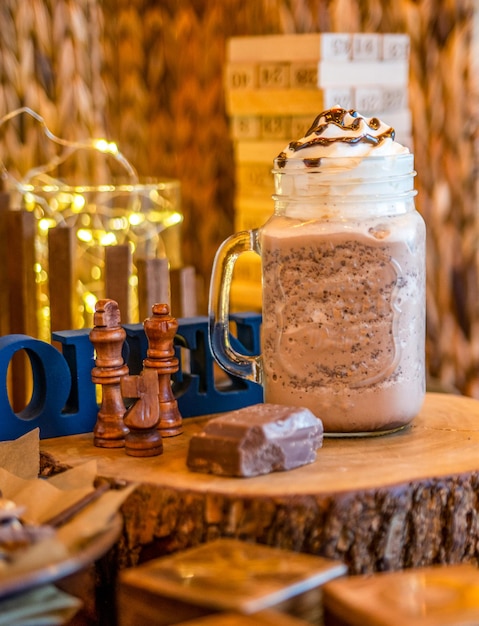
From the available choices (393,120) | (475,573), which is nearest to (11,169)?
(393,120)

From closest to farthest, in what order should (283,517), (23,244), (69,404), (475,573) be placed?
1. (475,573)
2. (283,517)
3. (69,404)
4. (23,244)

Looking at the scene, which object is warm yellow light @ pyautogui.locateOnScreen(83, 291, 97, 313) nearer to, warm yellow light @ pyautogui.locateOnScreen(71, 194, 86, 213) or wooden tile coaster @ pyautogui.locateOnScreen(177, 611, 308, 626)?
warm yellow light @ pyautogui.locateOnScreen(71, 194, 86, 213)

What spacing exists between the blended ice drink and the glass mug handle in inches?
2.8

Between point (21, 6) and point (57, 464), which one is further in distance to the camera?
point (21, 6)

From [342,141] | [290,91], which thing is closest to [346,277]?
[342,141]

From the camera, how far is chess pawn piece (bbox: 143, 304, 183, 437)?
134 cm

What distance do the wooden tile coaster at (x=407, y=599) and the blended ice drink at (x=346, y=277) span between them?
32 centimetres

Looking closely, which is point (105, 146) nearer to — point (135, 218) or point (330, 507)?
point (135, 218)

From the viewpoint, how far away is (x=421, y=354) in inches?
52.9

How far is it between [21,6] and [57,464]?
1.24 metres

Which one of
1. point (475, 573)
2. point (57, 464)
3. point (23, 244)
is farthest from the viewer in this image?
point (23, 244)

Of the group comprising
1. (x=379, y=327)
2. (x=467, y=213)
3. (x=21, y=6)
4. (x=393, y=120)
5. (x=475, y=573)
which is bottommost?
(x=475, y=573)

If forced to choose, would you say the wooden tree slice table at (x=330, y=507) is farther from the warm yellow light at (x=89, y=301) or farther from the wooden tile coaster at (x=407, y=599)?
the warm yellow light at (x=89, y=301)

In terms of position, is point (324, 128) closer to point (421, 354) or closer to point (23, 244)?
point (421, 354)
